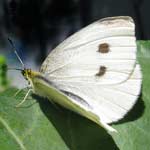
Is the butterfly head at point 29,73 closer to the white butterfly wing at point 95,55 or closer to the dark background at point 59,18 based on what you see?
the white butterfly wing at point 95,55

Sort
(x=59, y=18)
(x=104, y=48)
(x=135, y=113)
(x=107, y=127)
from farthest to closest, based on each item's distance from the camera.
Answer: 1. (x=59, y=18)
2. (x=104, y=48)
3. (x=135, y=113)
4. (x=107, y=127)

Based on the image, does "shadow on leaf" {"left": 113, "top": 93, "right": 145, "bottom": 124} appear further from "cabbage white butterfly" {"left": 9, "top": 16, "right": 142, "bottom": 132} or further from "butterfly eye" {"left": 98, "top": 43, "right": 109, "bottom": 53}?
"butterfly eye" {"left": 98, "top": 43, "right": 109, "bottom": 53}

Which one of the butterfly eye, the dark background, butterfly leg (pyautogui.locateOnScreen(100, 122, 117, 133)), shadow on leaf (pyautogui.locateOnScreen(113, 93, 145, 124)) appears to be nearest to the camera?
butterfly leg (pyautogui.locateOnScreen(100, 122, 117, 133))

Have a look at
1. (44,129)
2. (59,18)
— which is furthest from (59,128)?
(59,18)

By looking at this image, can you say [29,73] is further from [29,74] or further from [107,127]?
[107,127]

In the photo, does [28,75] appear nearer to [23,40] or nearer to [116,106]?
[116,106]

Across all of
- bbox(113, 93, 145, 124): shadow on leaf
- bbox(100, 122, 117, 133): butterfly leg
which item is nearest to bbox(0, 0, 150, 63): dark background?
bbox(113, 93, 145, 124): shadow on leaf
